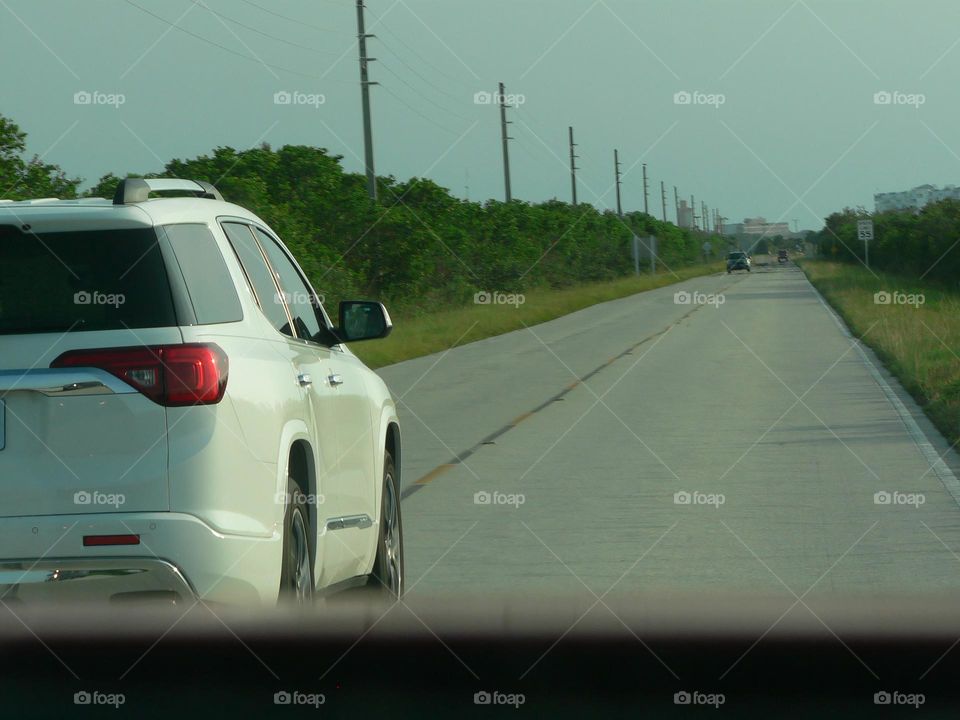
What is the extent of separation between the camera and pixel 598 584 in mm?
8320

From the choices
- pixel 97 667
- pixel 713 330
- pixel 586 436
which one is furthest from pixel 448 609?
pixel 713 330

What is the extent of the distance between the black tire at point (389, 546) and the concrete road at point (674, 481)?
0.60m

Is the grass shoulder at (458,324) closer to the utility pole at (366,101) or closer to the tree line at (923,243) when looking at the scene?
the utility pole at (366,101)

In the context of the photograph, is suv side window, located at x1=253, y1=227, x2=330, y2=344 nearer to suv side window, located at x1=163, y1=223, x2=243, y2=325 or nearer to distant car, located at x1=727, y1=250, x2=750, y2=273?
suv side window, located at x1=163, y1=223, x2=243, y2=325

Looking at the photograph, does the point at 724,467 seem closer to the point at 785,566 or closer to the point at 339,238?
the point at 785,566

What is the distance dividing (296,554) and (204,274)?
1.08m

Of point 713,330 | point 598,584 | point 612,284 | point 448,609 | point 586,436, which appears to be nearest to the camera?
point 448,609

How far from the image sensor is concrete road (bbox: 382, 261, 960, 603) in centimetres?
871

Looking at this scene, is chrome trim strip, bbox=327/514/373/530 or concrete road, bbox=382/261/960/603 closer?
chrome trim strip, bbox=327/514/373/530

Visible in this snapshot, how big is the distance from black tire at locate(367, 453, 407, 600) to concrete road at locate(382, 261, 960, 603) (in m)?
0.60

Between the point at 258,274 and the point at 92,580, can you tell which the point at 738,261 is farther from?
the point at 92,580

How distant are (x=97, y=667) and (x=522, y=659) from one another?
1392mm

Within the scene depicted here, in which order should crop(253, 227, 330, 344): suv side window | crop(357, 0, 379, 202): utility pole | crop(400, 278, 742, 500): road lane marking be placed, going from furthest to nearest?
crop(357, 0, 379, 202): utility pole < crop(400, 278, 742, 500): road lane marking < crop(253, 227, 330, 344): suv side window

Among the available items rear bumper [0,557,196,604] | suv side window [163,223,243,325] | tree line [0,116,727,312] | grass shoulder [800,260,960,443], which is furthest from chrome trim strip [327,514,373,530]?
tree line [0,116,727,312]
